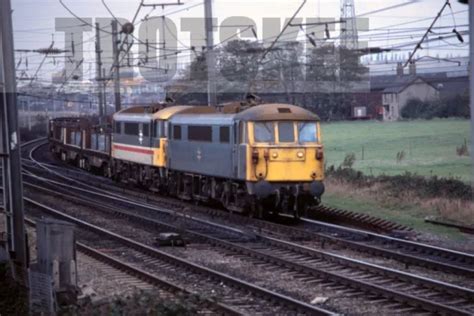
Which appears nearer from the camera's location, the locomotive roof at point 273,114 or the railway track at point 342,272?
the railway track at point 342,272

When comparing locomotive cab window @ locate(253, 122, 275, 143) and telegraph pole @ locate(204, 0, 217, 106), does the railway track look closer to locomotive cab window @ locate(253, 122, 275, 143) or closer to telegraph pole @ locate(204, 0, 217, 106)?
locomotive cab window @ locate(253, 122, 275, 143)

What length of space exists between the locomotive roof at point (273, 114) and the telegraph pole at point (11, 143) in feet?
26.4

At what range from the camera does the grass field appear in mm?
31078

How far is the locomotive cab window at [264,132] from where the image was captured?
20328 millimetres

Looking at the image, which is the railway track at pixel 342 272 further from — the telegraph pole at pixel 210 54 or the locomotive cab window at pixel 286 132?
the telegraph pole at pixel 210 54

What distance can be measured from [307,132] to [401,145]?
57.3 ft

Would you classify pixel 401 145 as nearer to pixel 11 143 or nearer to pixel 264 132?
pixel 264 132

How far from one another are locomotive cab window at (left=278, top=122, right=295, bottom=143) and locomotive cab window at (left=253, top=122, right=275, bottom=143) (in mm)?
193

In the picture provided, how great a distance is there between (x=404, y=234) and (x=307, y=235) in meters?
2.06

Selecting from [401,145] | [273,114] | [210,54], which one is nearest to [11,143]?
[273,114]

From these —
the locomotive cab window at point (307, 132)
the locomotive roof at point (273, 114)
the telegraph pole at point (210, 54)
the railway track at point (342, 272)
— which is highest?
the telegraph pole at point (210, 54)

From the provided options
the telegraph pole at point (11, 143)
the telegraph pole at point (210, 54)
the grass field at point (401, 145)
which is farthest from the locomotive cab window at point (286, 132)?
the grass field at point (401, 145)

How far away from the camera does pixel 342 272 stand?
1359 centimetres

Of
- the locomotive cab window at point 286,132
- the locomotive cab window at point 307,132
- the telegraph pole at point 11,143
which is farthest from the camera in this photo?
the locomotive cab window at point 307,132
